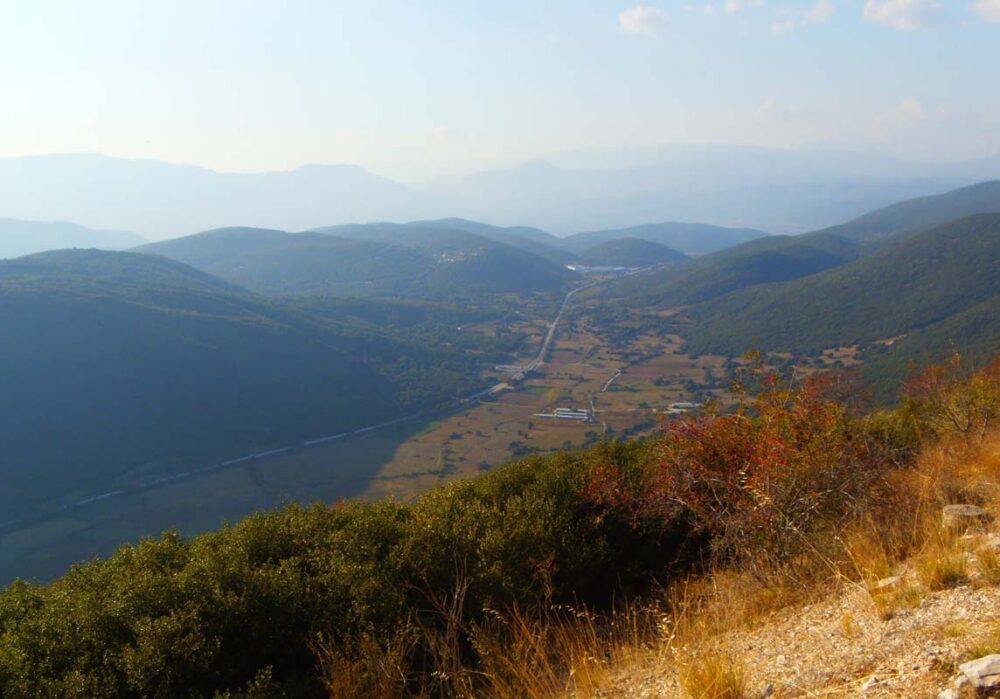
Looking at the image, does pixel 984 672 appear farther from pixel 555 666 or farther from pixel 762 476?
pixel 762 476

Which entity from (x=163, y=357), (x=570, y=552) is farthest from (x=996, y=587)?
(x=163, y=357)

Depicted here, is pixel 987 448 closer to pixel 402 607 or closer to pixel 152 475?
pixel 402 607

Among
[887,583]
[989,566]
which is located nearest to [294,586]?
[887,583]

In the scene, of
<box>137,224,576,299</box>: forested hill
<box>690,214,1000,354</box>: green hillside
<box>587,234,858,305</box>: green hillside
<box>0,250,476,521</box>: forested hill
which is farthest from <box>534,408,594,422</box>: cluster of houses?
<box>137,224,576,299</box>: forested hill

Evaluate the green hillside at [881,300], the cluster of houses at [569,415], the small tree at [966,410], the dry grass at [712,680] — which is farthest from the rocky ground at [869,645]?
the green hillside at [881,300]

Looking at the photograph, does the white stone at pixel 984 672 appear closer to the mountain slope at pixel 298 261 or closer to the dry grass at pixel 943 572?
the dry grass at pixel 943 572

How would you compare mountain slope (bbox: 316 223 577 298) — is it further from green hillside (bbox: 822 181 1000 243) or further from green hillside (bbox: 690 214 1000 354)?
green hillside (bbox: 822 181 1000 243)
